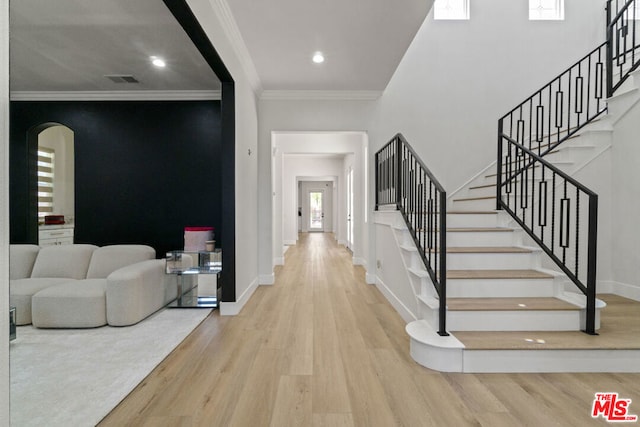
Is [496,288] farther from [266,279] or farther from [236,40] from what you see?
[236,40]

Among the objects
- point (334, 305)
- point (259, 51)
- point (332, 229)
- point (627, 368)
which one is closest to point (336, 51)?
point (259, 51)

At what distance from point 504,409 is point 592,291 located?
1.23 metres

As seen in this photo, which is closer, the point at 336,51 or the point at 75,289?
the point at 75,289

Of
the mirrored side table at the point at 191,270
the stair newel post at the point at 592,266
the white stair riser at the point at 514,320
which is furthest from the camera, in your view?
the mirrored side table at the point at 191,270

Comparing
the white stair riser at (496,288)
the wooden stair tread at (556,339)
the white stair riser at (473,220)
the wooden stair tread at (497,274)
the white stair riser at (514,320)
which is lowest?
the wooden stair tread at (556,339)

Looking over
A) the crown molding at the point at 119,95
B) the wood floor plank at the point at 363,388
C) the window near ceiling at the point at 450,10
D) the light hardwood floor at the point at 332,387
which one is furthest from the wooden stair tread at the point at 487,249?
the window near ceiling at the point at 450,10

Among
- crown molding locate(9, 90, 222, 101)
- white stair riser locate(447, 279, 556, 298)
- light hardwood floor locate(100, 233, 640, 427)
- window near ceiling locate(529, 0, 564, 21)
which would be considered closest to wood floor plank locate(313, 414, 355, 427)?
light hardwood floor locate(100, 233, 640, 427)

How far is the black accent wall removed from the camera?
4418 millimetres

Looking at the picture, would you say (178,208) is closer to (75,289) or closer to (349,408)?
(75,289)

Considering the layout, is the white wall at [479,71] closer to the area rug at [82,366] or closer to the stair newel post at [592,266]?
the stair newel post at [592,266]

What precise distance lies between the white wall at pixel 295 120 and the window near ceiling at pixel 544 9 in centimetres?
307

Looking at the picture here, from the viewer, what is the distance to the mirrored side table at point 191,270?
3393 millimetres

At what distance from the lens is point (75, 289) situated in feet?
9.57

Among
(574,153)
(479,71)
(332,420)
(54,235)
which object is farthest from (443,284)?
(54,235)
